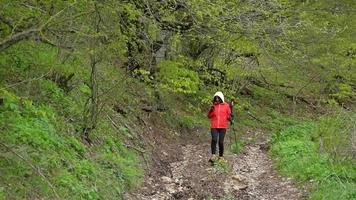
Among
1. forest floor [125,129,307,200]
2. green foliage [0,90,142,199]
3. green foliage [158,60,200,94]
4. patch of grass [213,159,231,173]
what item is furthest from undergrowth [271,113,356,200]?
green foliage [0,90,142,199]

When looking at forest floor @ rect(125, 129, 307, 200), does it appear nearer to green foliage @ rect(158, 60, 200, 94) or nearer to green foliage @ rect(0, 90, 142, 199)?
green foliage @ rect(0, 90, 142, 199)

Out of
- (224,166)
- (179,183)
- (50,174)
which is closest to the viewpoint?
(50,174)

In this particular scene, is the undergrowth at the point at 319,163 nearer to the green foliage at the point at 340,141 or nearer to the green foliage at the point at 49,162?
the green foliage at the point at 340,141

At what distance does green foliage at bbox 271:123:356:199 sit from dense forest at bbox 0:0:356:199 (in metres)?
0.04

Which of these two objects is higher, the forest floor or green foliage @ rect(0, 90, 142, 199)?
green foliage @ rect(0, 90, 142, 199)

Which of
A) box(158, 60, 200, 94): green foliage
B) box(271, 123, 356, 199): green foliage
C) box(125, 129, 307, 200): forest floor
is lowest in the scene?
box(125, 129, 307, 200): forest floor

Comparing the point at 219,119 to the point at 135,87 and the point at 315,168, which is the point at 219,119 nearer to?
the point at 315,168

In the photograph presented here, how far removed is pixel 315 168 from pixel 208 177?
2194mm

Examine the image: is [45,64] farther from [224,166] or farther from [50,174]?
[224,166]

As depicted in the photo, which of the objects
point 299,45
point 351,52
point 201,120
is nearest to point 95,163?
point 201,120

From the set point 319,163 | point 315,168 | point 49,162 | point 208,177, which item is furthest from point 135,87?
point 49,162

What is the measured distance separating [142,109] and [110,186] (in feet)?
20.9

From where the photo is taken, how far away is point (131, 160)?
1058 centimetres

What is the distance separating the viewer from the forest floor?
9.63m
